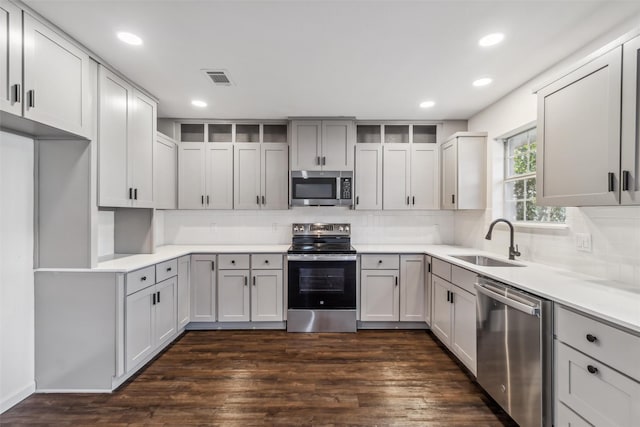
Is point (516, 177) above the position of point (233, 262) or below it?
above

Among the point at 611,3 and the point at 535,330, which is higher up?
the point at 611,3

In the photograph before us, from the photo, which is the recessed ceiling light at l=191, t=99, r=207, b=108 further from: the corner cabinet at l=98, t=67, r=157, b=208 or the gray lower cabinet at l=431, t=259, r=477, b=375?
the gray lower cabinet at l=431, t=259, r=477, b=375

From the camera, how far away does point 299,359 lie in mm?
2746

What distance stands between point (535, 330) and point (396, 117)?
284 cm

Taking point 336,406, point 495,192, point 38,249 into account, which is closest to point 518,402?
point 336,406

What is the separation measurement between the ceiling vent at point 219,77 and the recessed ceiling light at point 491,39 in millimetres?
1971

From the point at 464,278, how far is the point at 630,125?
1.47m

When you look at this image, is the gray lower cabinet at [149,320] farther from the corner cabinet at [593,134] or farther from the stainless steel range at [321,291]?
Answer: the corner cabinet at [593,134]

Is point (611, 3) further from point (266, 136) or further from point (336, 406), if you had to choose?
point (266, 136)

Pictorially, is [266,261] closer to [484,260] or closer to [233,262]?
[233,262]

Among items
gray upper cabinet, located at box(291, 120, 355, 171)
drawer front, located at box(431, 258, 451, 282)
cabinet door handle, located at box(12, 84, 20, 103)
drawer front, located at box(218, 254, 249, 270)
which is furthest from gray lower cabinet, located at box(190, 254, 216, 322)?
drawer front, located at box(431, 258, 451, 282)

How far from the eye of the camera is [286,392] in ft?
7.34

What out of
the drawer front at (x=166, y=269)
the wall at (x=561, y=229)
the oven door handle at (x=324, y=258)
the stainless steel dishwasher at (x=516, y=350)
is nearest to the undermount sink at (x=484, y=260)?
the wall at (x=561, y=229)

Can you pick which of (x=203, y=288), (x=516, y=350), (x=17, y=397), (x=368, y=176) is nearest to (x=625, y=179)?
(x=516, y=350)
